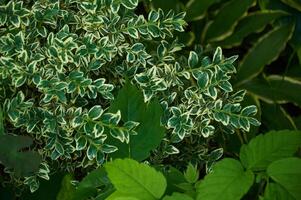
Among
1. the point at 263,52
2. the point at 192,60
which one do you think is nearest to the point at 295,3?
the point at 263,52

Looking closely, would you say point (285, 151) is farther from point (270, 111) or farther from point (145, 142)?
point (270, 111)

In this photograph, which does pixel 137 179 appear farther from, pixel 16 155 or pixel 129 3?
pixel 129 3

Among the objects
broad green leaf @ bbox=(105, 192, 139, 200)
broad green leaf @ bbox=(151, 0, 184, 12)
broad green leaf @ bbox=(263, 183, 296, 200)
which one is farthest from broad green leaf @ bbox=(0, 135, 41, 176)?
broad green leaf @ bbox=(151, 0, 184, 12)

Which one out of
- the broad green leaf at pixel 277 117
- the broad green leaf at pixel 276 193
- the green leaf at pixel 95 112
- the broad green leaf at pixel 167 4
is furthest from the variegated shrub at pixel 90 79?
the broad green leaf at pixel 276 193

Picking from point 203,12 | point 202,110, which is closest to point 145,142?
point 202,110

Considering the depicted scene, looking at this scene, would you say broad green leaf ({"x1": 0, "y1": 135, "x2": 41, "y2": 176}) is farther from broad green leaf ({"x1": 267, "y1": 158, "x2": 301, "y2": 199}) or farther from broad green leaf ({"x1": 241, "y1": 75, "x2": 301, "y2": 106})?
broad green leaf ({"x1": 241, "y1": 75, "x2": 301, "y2": 106})
